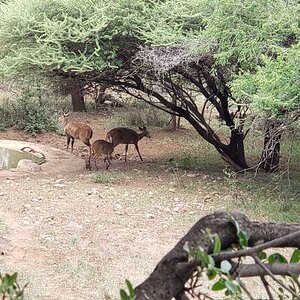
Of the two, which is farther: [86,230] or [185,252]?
[86,230]

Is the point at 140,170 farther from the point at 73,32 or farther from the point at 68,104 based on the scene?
the point at 68,104

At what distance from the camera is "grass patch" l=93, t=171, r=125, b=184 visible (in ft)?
32.5

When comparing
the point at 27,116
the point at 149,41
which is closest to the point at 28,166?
the point at 149,41

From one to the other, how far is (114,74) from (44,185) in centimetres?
280

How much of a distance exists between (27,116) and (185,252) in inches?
594

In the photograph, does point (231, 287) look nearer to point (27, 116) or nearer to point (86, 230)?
point (86, 230)

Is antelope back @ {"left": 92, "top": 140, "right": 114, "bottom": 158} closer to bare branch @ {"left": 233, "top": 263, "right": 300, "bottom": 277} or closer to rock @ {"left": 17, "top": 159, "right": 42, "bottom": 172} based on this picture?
rock @ {"left": 17, "top": 159, "right": 42, "bottom": 172}

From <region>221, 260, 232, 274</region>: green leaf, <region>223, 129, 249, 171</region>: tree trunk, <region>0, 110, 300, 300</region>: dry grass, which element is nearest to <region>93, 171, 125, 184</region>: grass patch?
<region>0, 110, 300, 300</region>: dry grass

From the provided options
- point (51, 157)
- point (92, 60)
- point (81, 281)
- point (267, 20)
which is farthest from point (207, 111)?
point (81, 281)

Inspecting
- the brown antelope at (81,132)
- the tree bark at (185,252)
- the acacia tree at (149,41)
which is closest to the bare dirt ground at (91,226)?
the brown antelope at (81,132)

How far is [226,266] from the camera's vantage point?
4.45 ft

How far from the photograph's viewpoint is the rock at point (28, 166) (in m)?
11.2

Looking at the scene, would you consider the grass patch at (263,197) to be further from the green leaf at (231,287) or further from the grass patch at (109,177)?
the green leaf at (231,287)

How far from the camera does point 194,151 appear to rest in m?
14.5
